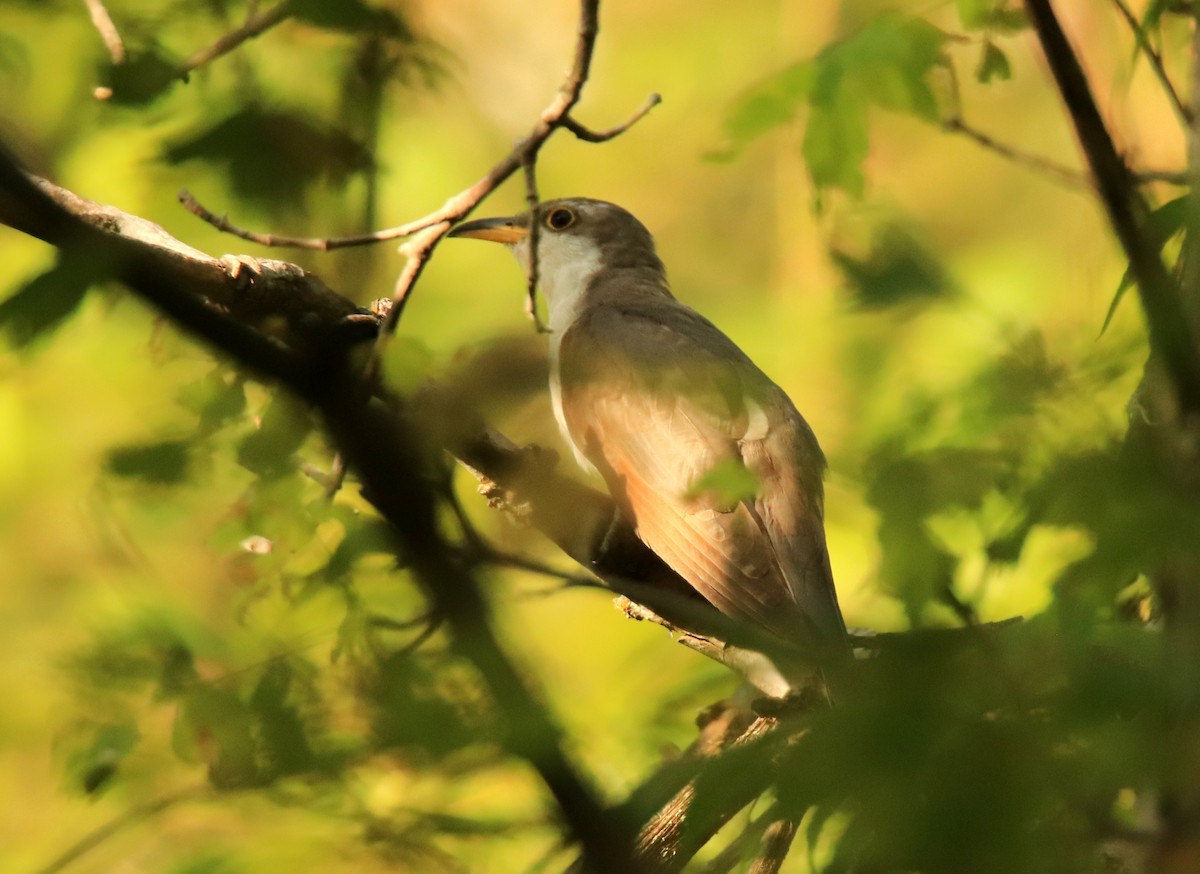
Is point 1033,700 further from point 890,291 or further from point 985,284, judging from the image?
point 985,284

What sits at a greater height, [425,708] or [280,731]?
[425,708]

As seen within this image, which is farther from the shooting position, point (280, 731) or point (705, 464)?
point (705, 464)

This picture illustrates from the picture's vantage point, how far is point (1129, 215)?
2.11 metres

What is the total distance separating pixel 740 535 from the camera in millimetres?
4461

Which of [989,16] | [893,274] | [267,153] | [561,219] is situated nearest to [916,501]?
[893,274]

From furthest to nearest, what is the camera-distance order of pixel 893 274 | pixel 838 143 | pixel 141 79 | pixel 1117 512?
pixel 838 143 < pixel 893 274 < pixel 141 79 < pixel 1117 512

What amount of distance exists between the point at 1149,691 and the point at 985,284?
2718 mm

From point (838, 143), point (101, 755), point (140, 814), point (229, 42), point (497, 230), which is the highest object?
point (229, 42)

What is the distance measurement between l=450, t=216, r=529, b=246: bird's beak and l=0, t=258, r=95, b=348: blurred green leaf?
201 inches

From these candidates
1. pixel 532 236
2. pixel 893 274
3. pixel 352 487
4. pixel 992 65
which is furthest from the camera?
pixel 992 65

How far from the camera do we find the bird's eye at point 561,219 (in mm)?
6727

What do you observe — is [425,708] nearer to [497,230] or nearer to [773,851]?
[773,851]

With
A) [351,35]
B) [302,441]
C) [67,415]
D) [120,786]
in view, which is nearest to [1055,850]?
[302,441]

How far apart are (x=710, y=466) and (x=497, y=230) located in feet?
9.19
